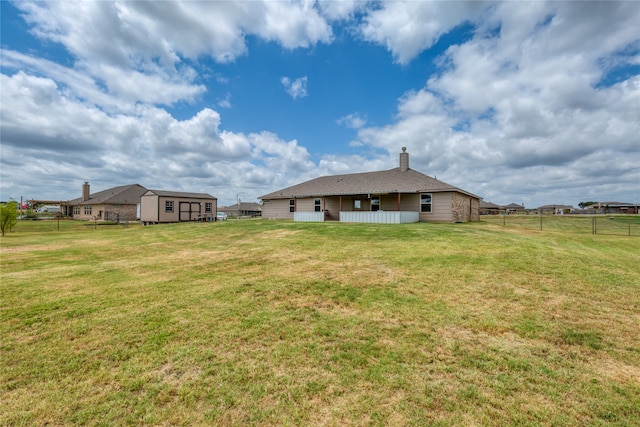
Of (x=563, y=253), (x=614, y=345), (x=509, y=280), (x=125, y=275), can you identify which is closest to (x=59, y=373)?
(x=125, y=275)

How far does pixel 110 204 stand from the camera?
40.3 meters

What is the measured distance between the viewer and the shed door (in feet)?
106

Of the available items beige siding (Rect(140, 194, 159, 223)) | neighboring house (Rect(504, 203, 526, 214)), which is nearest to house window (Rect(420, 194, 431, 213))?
beige siding (Rect(140, 194, 159, 223))

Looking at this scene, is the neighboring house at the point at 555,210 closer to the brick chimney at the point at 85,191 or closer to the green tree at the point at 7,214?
the green tree at the point at 7,214

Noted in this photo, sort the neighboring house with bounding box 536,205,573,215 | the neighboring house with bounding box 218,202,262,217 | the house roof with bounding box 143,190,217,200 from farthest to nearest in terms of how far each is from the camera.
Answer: the neighboring house with bounding box 218,202,262,217 → the neighboring house with bounding box 536,205,573,215 → the house roof with bounding box 143,190,217,200

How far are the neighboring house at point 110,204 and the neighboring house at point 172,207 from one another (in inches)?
345

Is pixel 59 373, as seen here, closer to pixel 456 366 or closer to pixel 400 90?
pixel 456 366

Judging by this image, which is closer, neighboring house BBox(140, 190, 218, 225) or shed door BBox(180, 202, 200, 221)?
neighboring house BBox(140, 190, 218, 225)

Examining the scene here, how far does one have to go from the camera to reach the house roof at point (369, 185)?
2098cm

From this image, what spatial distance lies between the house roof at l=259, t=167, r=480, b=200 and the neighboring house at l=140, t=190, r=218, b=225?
9865 mm

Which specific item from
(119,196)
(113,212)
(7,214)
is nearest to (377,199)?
(7,214)

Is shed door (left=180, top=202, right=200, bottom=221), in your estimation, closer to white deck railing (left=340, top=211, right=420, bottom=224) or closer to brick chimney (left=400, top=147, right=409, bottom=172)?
white deck railing (left=340, top=211, right=420, bottom=224)

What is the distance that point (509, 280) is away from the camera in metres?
6.18

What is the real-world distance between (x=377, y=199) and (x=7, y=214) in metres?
27.0
